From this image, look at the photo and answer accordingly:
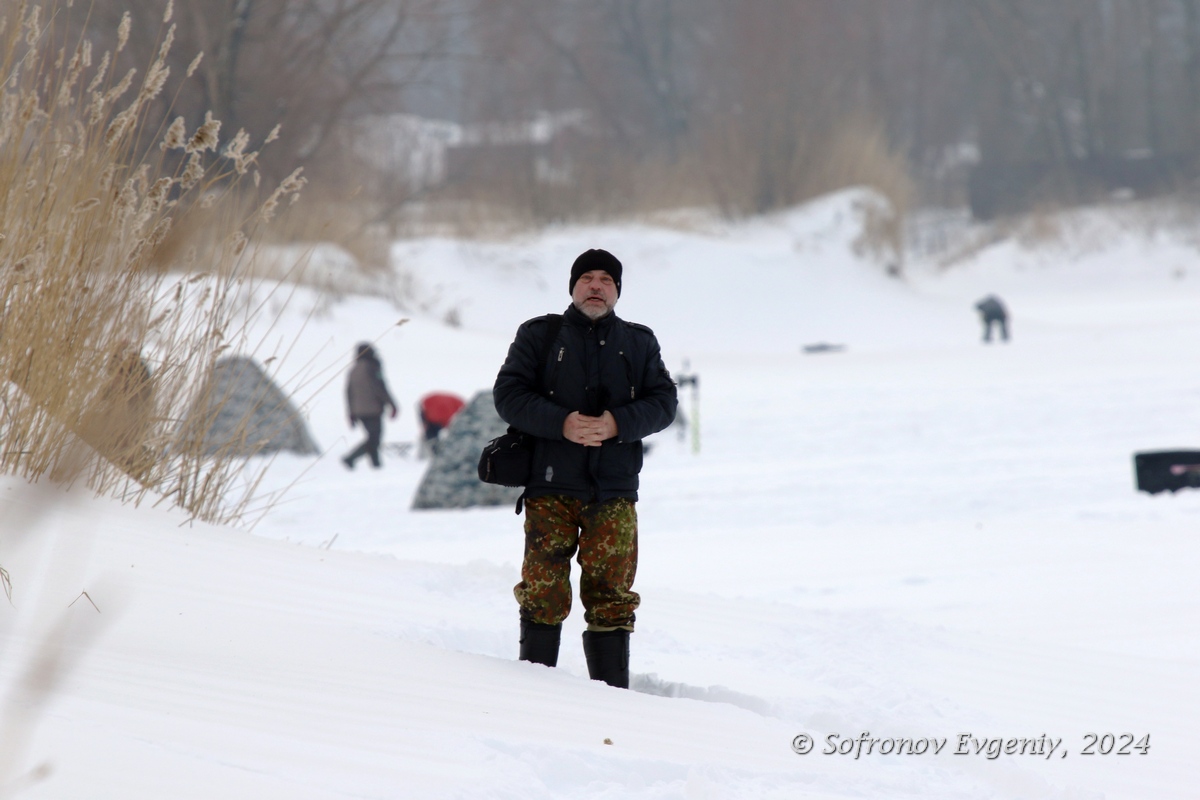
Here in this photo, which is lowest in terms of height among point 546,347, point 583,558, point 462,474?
point 583,558

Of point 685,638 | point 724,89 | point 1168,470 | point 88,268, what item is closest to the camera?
point 88,268

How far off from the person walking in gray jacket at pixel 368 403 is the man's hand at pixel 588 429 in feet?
28.1

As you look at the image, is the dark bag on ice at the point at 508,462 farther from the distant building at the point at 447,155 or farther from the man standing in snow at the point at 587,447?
the distant building at the point at 447,155

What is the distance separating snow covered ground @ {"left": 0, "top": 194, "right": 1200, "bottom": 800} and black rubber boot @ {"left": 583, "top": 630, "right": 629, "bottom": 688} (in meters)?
0.10

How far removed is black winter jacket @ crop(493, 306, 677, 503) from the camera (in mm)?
3096

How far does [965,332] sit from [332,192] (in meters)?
12.6

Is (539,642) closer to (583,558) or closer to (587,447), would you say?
(583,558)

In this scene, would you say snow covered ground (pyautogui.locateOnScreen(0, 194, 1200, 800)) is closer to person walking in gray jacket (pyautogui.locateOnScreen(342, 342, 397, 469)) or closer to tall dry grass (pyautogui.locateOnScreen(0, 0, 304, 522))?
tall dry grass (pyautogui.locateOnScreen(0, 0, 304, 522))

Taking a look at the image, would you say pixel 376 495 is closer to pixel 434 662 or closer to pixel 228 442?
pixel 228 442

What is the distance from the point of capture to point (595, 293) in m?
3.20

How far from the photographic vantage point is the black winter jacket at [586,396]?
310 centimetres

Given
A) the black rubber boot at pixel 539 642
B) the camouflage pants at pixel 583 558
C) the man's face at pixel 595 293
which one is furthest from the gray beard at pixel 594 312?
the black rubber boot at pixel 539 642

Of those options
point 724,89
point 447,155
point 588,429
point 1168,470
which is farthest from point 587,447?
point 724,89

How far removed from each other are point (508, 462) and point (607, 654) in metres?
0.57
